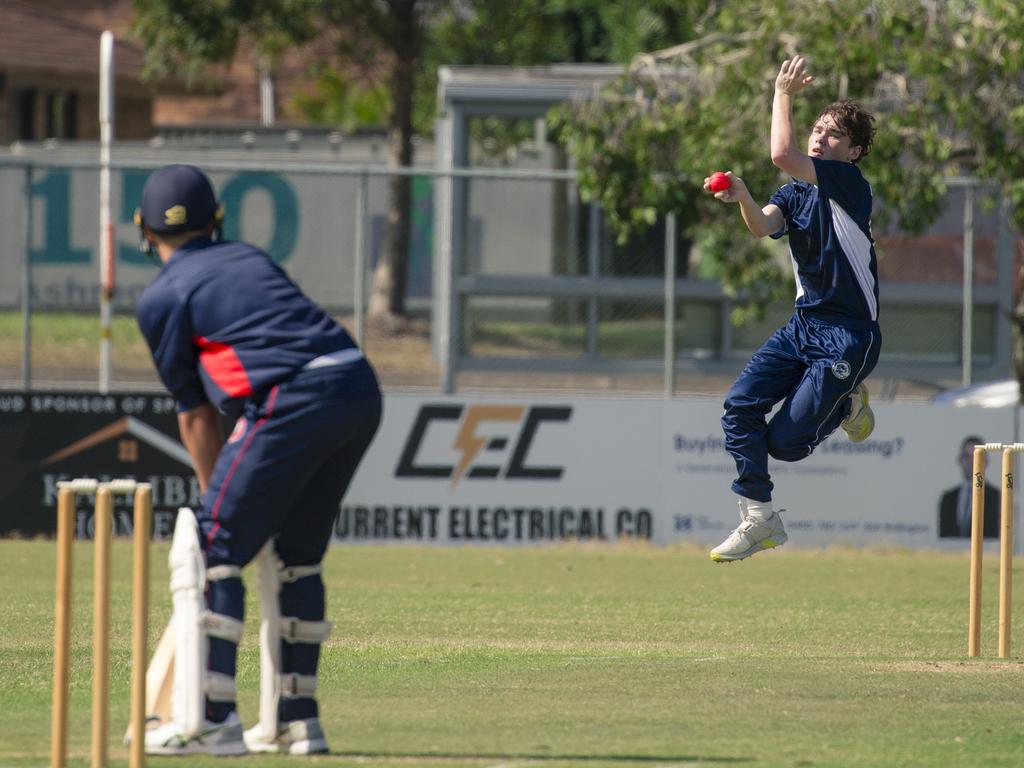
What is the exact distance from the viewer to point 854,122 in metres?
7.85

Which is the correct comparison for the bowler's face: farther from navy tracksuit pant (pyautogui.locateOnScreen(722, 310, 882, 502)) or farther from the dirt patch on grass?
the dirt patch on grass

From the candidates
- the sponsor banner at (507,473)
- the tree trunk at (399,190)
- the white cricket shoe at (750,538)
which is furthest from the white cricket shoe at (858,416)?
the tree trunk at (399,190)

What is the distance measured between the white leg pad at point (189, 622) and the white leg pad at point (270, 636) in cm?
30

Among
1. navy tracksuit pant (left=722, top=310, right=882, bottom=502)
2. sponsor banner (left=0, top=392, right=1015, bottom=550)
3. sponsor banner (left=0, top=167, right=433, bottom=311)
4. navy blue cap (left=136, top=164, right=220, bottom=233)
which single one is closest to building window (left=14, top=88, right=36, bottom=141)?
sponsor banner (left=0, top=167, right=433, bottom=311)

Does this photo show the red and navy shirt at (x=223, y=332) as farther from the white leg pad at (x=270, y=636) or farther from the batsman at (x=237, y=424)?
the white leg pad at (x=270, y=636)

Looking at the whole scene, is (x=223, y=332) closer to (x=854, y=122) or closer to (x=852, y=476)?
(x=854, y=122)

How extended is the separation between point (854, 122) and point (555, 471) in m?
8.61

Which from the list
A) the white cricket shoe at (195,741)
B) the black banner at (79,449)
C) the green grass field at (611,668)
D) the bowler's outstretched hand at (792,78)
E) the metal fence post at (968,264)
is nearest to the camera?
the white cricket shoe at (195,741)

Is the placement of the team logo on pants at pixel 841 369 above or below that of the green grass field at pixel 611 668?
above

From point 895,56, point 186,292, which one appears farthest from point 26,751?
point 895,56

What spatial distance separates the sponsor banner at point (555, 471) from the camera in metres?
16.0

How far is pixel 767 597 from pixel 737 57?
571 centimetres

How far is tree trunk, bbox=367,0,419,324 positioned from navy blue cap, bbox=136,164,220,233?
11078 millimetres

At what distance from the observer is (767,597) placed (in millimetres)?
12695
